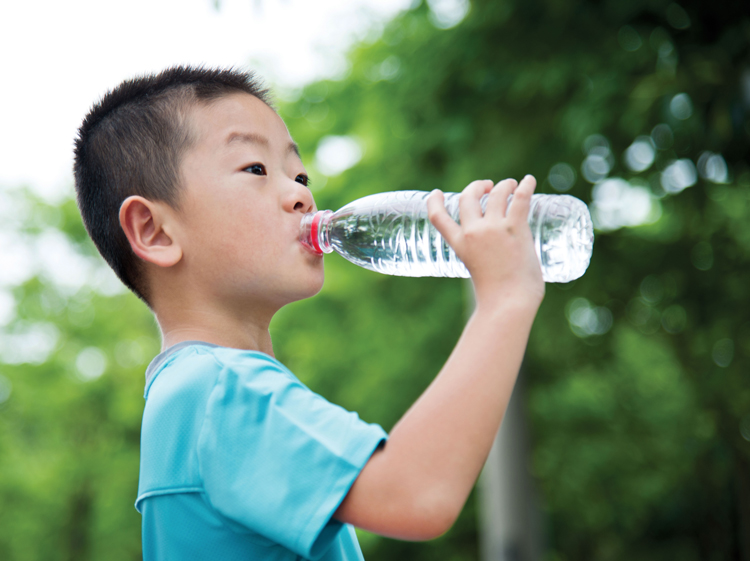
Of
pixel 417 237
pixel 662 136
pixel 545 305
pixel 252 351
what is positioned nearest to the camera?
pixel 252 351

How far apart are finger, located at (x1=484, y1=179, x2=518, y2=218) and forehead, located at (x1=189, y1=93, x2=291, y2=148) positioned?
51 cm

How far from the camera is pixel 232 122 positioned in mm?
1380

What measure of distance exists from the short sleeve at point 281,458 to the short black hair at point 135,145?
50 centimetres

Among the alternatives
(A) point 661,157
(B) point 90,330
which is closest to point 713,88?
(A) point 661,157

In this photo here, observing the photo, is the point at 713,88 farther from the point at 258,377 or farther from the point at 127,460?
the point at 127,460

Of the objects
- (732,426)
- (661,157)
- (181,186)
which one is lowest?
(732,426)

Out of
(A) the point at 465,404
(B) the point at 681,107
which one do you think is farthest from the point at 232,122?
(B) the point at 681,107

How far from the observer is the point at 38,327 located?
12773 millimetres

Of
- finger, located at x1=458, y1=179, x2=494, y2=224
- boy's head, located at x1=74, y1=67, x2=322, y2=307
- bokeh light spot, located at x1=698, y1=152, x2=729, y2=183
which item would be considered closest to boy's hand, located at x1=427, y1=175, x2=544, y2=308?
finger, located at x1=458, y1=179, x2=494, y2=224

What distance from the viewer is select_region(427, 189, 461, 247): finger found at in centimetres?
111

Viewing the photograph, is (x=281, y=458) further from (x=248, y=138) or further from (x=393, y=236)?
(x=393, y=236)

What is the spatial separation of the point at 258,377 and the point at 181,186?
1.56ft

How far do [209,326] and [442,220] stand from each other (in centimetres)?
52

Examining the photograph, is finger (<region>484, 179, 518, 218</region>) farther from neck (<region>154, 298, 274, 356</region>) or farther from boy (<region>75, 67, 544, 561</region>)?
neck (<region>154, 298, 274, 356</region>)
